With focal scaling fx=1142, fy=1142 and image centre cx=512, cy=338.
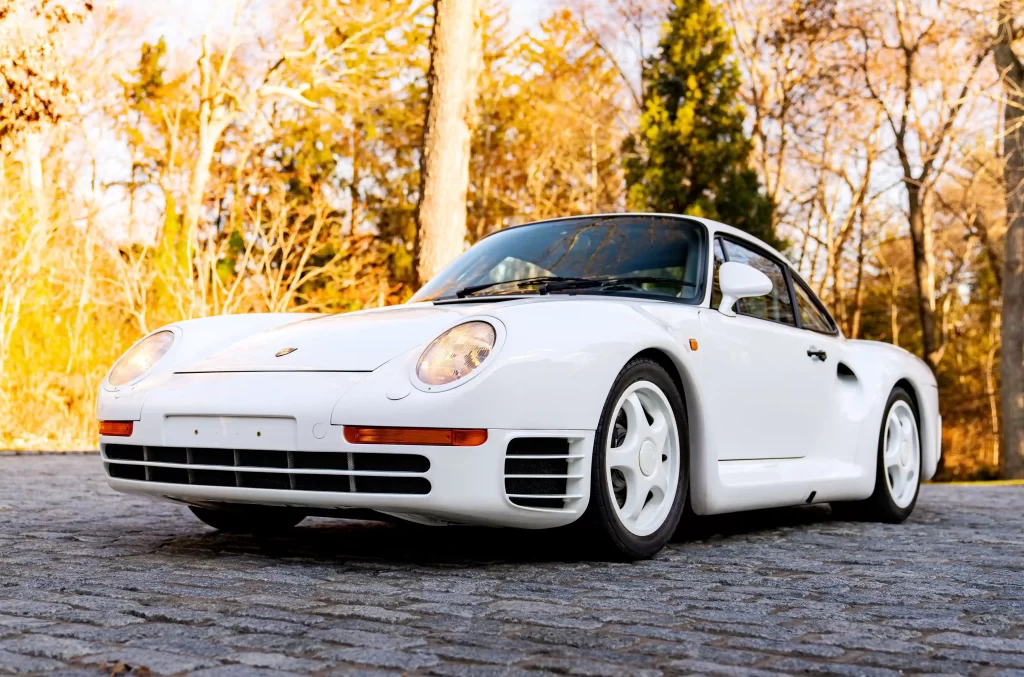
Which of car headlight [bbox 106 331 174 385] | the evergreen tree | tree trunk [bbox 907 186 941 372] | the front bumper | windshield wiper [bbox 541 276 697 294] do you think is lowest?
the front bumper

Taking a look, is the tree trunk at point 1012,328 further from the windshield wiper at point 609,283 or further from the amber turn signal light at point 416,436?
the amber turn signal light at point 416,436

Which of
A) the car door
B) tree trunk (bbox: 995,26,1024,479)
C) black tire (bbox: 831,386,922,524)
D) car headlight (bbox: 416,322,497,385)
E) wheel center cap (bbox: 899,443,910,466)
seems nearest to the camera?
car headlight (bbox: 416,322,497,385)

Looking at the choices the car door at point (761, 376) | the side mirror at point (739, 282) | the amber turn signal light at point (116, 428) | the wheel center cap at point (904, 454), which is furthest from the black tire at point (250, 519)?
the wheel center cap at point (904, 454)

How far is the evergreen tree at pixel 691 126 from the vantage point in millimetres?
24266

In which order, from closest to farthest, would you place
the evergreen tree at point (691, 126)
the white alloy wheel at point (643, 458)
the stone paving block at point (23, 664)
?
the stone paving block at point (23, 664), the white alloy wheel at point (643, 458), the evergreen tree at point (691, 126)

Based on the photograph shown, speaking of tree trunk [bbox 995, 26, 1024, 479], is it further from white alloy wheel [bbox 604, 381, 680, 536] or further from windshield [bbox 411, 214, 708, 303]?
white alloy wheel [bbox 604, 381, 680, 536]

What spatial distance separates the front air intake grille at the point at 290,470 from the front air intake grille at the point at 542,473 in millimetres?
288

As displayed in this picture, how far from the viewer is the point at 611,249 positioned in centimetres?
496

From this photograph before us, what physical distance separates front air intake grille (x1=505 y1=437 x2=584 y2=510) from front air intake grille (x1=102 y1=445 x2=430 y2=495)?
288mm

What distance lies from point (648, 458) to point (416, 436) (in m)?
1.05

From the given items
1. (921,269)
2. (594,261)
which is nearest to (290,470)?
(594,261)

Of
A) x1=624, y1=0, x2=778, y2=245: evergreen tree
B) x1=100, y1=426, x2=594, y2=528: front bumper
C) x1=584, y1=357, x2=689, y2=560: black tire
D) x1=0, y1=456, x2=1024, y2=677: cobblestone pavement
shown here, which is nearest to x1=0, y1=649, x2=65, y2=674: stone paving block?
x1=0, y1=456, x2=1024, y2=677: cobblestone pavement

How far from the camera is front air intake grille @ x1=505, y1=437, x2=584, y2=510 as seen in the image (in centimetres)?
367

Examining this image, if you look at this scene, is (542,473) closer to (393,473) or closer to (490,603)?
(393,473)
